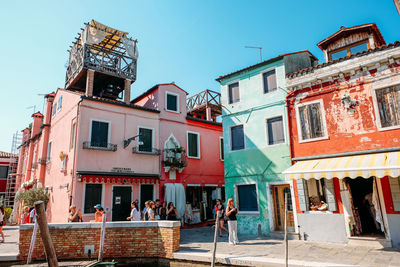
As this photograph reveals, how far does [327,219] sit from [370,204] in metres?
2.28

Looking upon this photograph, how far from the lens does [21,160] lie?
2609 cm

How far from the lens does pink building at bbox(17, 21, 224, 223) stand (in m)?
14.3

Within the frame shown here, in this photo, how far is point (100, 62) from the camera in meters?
17.0

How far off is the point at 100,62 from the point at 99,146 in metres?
5.80

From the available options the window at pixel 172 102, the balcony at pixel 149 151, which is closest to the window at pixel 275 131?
the balcony at pixel 149 151

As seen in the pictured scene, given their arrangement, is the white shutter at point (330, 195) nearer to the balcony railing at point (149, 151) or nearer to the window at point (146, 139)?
the balcony railing at point (149, 151)

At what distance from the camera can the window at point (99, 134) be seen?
14599 millimetres

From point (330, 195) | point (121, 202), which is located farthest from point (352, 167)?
point (121, 202)

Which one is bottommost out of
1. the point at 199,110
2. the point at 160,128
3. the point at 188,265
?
the point at 188,265

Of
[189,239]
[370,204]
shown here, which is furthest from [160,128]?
[370,204]

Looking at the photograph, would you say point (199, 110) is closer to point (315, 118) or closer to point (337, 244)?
point (315, 118)

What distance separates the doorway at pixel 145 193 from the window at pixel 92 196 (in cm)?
238

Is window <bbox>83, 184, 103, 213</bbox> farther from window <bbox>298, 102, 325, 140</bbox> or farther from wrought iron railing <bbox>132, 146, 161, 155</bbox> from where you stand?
window <bbox>298, 102, 325, 140</bbox>

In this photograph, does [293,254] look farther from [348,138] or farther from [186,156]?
[186,156]
